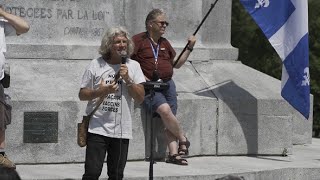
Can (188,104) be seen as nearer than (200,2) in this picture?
Yes

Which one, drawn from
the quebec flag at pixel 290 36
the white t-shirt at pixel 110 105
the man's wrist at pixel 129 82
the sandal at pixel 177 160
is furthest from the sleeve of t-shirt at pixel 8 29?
the quebec flag at pixel 290 36

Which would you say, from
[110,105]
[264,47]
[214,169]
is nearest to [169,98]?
[214,169]

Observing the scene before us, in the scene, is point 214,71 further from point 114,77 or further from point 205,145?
point 114,77

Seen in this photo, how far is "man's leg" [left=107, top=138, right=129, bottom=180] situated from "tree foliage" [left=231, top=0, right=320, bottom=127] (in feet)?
27.0

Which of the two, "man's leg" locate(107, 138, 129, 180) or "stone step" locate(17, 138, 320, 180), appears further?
"stone step" locate(17, 138, 320, 180)

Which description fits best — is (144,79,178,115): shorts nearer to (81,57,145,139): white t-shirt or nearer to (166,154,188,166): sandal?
(166,154,188,166): sandal

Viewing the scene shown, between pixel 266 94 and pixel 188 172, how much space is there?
204 centimetres

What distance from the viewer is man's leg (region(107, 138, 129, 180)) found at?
7.72 m

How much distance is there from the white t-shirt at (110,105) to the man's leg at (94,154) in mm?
54

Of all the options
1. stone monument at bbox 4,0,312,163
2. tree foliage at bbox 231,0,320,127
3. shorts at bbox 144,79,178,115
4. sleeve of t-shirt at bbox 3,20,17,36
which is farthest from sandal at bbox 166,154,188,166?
tree foliage at bbox 231,0,320,127

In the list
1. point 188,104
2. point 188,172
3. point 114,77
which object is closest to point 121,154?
point 114,77

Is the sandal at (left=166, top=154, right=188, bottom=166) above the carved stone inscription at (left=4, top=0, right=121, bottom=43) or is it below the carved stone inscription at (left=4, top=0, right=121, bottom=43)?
below

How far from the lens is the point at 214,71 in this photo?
11547 millimetres

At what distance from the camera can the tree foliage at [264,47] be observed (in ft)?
52.8
